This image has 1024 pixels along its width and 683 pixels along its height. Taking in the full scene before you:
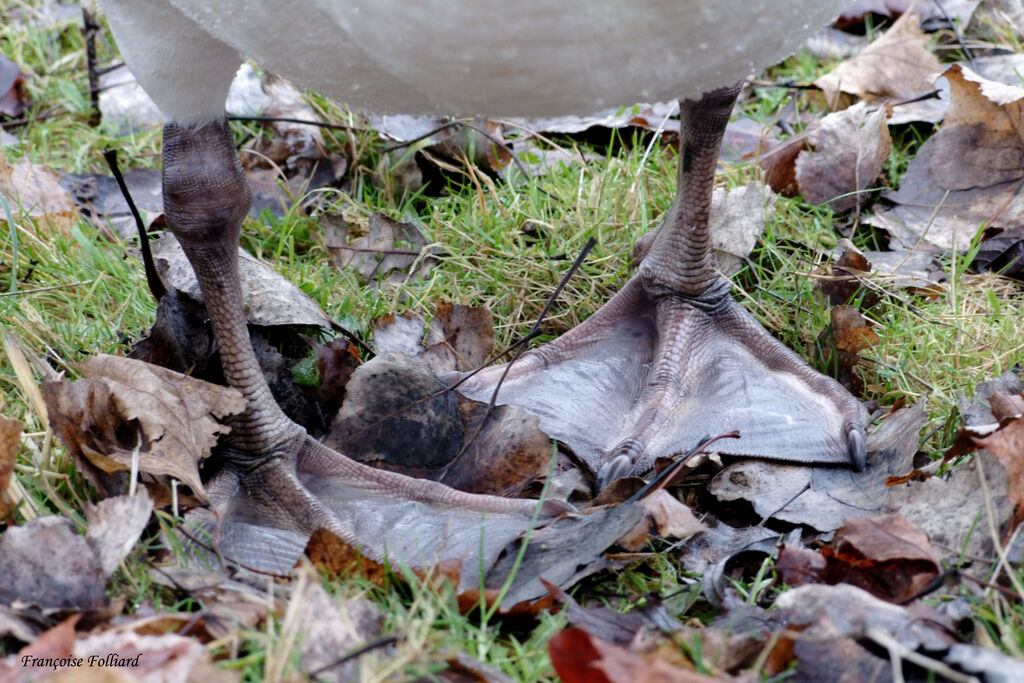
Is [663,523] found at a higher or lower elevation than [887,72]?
lower

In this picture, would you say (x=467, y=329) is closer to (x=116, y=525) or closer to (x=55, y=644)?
(x=116, y=525)

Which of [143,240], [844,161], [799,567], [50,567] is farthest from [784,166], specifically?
[50,567]

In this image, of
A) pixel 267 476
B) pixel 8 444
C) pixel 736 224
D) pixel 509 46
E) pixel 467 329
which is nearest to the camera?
pixel 509 46

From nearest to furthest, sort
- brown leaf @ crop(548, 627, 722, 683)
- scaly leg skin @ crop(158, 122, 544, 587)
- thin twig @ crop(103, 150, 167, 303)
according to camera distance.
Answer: brown leaf @ crop(548, 627, 722, 683), scaly leg skin @ crop(158, 122, 544, 587), thin twig @ crop(103, 150, 167, 303)

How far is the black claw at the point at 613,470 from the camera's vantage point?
222 centimetres

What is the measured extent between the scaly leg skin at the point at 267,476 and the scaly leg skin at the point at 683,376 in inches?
14.2

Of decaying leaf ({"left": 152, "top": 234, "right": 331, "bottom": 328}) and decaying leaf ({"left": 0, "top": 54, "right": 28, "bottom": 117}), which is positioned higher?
decaying leaf ({"left": 0, "top": 54, "right": 28, "bottom": 117})

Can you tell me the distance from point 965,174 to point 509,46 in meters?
2.42

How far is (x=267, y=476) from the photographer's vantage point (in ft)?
7.22

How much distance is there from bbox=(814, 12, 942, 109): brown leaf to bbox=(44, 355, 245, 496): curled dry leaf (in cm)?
266

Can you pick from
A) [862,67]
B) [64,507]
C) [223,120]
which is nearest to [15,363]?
[64,507]

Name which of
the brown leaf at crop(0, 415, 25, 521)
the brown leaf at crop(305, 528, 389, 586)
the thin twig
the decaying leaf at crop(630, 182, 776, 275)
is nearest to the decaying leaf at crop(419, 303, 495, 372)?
the decaying leaf at crop(630, 182, 776, 275)

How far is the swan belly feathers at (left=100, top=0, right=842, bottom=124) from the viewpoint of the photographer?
1.21m

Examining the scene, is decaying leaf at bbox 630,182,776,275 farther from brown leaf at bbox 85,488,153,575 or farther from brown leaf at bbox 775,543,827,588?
brown leaf at bbox 85,488,153,575
